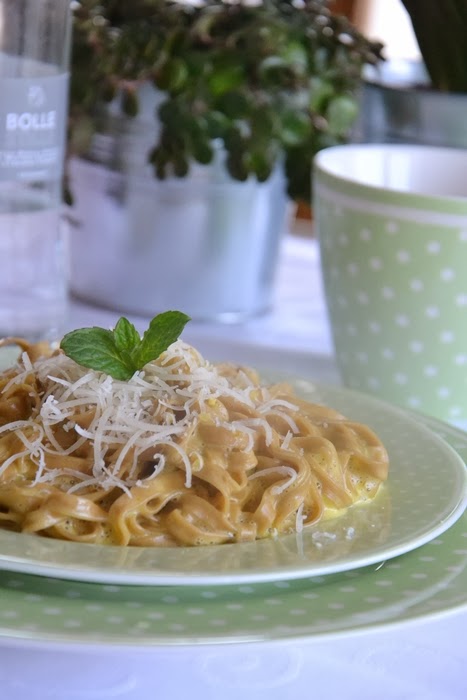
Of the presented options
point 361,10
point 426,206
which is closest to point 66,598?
point 426,206

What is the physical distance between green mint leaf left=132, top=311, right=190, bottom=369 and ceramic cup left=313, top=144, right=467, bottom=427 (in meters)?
0.37

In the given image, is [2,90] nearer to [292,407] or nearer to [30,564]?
[292,407]

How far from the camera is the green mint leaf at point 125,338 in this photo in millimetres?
793

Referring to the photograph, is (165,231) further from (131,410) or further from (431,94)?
(131,410)

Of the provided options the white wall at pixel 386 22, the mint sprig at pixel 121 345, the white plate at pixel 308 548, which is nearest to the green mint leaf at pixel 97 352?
the mint sprig at pixel 121 345

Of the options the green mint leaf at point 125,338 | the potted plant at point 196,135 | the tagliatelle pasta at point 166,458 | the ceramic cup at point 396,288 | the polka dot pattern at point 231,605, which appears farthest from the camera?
the potted plant at point 196,135

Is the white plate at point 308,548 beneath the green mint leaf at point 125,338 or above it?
beneath

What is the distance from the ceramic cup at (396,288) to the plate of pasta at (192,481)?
27cm

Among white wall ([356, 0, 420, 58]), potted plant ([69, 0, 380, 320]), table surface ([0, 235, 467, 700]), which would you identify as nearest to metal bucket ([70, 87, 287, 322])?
potted plant ([69, 0, 380, 320])

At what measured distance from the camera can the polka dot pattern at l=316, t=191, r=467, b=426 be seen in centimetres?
109

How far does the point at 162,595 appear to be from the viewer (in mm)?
617

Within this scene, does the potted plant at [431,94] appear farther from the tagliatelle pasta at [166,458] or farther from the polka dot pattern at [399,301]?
the tagliatelle pasta at [166,458]

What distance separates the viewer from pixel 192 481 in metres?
0.74

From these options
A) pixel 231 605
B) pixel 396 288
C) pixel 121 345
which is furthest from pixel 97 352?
pixel 396 288
